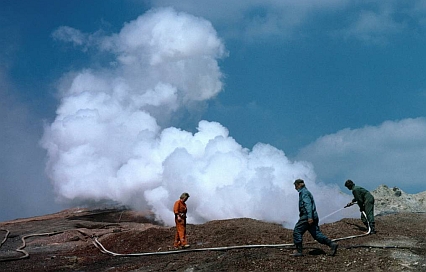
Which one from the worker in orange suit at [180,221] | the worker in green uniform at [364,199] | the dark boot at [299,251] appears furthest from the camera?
the worker in green uniform at [364,199]

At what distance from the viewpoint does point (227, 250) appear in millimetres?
14641

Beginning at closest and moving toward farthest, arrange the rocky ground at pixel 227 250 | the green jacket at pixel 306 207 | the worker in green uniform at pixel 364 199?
the rocky ground at pixel 227 250
the green jacket at pixel 306 207
the worker in green uniform at pixel 364 199

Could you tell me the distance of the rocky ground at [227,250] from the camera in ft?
39.5

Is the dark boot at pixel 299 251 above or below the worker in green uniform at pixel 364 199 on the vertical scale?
below

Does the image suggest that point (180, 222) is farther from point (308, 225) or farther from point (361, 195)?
point (361, 195)

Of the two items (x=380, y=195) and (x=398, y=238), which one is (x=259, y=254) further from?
(x=380, y=195)

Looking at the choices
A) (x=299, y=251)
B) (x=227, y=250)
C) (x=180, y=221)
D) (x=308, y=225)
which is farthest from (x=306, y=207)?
(x=180, y=221)

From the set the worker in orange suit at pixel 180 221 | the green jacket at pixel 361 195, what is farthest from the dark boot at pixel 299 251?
the green jacket at pixel 361 195

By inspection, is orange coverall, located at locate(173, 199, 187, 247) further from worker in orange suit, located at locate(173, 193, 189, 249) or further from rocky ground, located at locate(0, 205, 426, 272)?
rocky ground, located at locate(0, 205, 426, 272)

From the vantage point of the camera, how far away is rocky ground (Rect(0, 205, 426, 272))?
12055 millimetres

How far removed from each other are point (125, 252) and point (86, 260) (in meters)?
1.53

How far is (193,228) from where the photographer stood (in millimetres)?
20234

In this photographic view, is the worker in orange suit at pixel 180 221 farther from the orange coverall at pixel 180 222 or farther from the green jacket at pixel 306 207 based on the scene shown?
the green jacket at pixel 306 207

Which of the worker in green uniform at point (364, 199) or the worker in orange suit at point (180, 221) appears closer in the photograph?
the worker in orange suit at point (180, 221)
